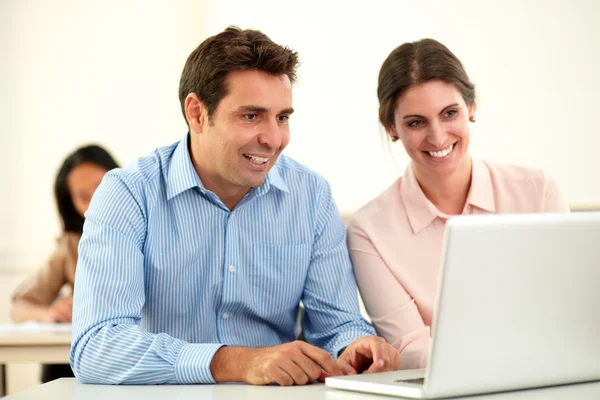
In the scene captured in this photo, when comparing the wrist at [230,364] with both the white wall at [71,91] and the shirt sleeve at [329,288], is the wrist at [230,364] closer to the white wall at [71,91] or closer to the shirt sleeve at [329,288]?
the shirt sleeve at [329,288]

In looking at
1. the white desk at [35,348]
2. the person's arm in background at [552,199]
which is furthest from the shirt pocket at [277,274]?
the white desk at [35,348]

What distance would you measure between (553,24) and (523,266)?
3.31m

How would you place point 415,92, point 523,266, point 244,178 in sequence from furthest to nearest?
point 415,92 < point 244,178 < point 523,266

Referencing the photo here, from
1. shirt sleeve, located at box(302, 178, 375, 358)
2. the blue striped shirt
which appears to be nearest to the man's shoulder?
the blue striped shirt

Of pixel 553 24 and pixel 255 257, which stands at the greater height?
pixel 553 24

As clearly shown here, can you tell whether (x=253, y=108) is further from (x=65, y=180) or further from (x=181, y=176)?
(x=65, y=180)

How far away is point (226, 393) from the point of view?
50.1 inches

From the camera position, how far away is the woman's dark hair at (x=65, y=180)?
3354mm

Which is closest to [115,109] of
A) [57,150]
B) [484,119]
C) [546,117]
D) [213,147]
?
[57,150]

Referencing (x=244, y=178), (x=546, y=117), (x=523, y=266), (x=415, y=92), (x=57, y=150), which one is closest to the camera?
(x=523, y=266)

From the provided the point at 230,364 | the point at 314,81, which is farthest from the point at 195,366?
the point at 314,81

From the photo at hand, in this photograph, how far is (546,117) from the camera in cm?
407

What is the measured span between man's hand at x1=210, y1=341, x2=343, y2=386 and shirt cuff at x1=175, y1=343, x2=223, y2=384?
0.04 feet

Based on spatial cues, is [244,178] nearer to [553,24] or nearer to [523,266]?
[523,266]
